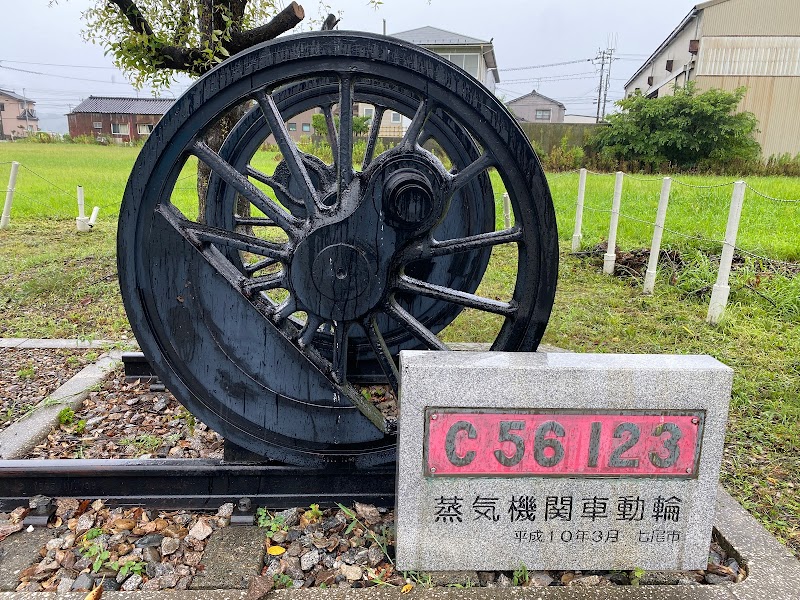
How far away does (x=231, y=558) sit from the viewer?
2.48m

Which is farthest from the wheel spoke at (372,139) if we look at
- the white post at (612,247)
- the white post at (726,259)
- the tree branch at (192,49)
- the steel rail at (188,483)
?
the white post at (612,247)

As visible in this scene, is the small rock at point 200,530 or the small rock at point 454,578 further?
the small rock at point 200,530

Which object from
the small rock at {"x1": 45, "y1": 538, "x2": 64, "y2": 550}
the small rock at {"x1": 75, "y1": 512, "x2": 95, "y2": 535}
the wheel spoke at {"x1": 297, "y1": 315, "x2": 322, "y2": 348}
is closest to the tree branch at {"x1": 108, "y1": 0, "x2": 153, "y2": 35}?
the wheel spoke at {"x1": 297, "y1": 315, "x2": 322, "y2": 348}

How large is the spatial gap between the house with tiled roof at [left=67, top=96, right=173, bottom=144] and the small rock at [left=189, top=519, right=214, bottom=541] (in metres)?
56.8

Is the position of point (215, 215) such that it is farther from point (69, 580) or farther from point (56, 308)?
point (56, 308)

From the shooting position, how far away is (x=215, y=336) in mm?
2738

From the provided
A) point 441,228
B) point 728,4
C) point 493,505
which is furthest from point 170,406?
point 728,4

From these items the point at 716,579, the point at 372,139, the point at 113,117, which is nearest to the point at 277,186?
the point at 372,139

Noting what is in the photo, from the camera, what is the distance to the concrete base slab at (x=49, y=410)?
3.39 m

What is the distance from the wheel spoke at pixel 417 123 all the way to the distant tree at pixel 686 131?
74.3 ft

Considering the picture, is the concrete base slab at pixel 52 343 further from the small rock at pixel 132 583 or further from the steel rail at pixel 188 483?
the small rock at pixel 132 583

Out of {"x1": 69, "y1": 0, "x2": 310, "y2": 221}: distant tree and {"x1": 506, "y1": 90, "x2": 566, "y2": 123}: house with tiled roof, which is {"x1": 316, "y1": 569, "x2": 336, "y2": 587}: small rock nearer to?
{"x1": 69, "y1": 0, "x2": 310, "y2": 221}: distant tree

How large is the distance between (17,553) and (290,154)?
6.38ft

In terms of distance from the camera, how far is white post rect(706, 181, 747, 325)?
566 centimetres
